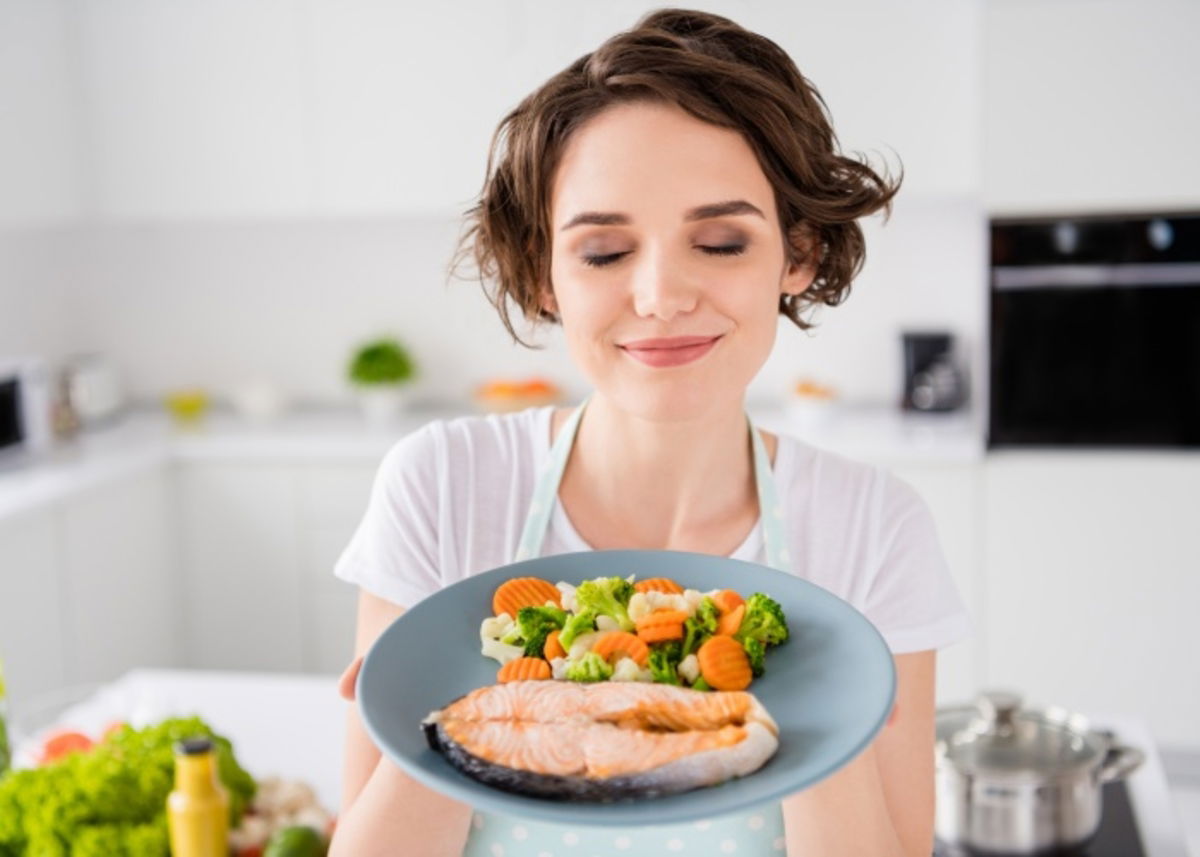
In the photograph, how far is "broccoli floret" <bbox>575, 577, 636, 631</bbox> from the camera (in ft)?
2.89

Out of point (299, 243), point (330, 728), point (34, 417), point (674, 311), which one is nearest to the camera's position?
point (674, 311)

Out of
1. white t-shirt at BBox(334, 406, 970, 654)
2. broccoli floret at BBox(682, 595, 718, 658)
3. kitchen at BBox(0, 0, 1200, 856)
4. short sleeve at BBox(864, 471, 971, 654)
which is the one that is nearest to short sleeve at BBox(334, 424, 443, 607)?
white t-shirt at BBox(334, 406, 970, 654)

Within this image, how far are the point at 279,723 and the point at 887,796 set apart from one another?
106 centimetres

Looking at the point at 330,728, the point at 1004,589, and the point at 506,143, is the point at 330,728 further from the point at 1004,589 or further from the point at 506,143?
the point at 1004,589

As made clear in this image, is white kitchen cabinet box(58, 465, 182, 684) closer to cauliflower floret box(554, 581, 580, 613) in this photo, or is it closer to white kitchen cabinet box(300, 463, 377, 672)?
white kitchen cabinet box(300, 463, 377, 672)

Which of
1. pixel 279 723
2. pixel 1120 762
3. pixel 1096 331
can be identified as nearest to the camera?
pixel 1120 762

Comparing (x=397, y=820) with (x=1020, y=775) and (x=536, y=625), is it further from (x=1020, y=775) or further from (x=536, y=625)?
(x=1020, y=775)

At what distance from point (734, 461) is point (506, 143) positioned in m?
0.31

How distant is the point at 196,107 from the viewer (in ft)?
12.0

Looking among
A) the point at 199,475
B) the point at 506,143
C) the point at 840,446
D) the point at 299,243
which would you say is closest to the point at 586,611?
the point at 506,143

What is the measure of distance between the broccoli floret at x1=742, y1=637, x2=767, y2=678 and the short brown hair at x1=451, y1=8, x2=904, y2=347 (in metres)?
0.26

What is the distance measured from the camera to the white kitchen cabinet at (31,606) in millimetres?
3008

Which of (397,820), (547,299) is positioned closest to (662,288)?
(547,299)

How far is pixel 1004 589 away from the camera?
10.5 ft
